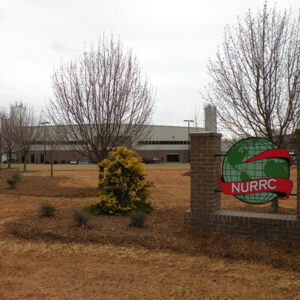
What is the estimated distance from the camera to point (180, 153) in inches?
2906

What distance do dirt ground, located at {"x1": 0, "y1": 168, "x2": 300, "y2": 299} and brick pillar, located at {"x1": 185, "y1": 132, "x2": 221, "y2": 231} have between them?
0.35m

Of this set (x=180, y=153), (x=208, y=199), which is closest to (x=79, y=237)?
(x=208, y=199)

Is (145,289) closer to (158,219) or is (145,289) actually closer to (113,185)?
(158,219)

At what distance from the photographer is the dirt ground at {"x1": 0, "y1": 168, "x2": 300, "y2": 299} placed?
3.94m

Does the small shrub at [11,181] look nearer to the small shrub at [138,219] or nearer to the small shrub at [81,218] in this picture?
the small shrub at [81,218]

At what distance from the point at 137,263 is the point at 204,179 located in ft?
7.95

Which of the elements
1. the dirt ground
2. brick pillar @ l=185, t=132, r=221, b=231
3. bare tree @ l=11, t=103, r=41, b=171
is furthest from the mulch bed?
bare tree @ l=11, t=103, r=41, b=171

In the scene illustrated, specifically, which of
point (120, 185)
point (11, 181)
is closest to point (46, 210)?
point (120, 185)

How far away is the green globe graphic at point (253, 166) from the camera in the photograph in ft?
20.2

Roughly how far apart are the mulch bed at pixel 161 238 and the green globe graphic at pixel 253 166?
93cm

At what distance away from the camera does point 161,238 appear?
6.01m

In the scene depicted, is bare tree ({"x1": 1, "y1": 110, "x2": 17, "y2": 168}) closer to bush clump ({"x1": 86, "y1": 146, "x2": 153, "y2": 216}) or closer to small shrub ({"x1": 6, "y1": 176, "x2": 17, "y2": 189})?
small shrub ({"x1": 6, "y1": 176, "x2": 17, "y2": 189})

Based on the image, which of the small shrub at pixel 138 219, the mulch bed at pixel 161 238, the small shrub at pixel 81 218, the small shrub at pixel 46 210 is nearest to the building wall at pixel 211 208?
the mulch bed at pixel 161 238

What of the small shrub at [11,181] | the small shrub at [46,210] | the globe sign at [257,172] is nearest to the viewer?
the globe sign at [257,172]
